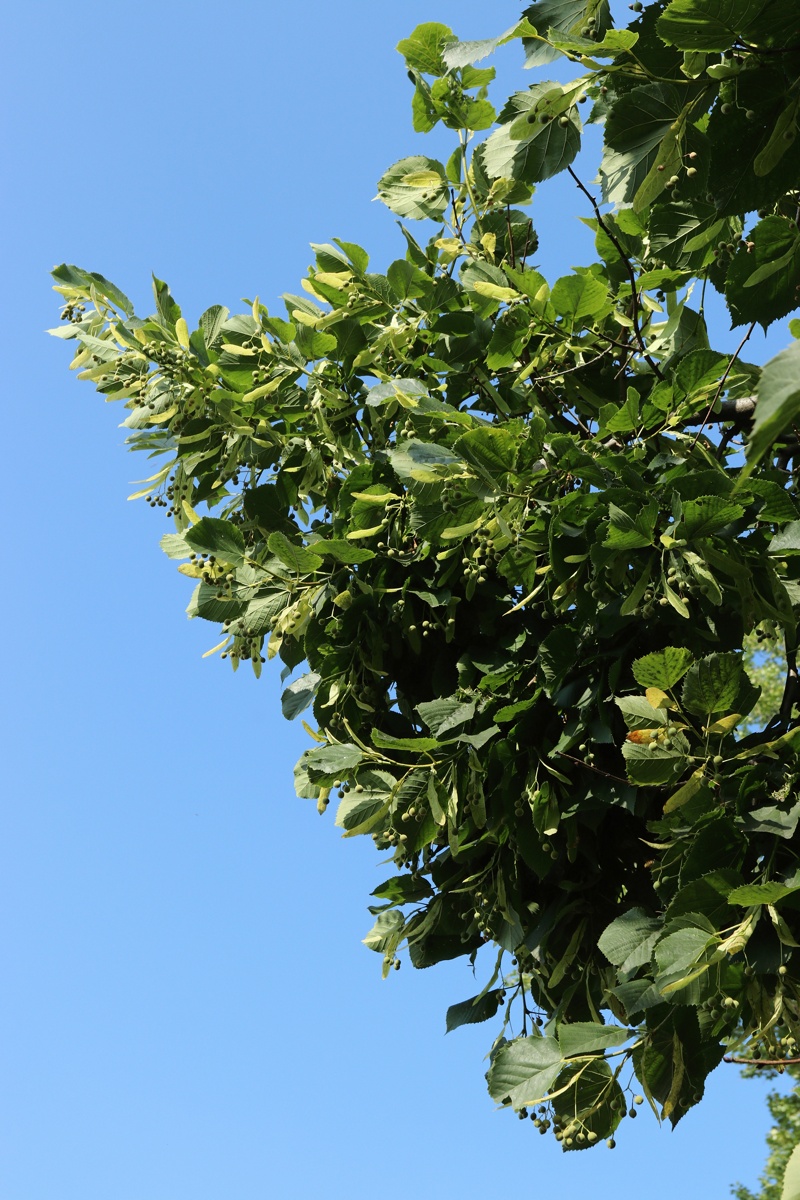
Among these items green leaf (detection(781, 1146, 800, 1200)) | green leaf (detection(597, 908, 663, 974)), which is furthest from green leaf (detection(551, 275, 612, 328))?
green leaf (detection(781, 1146, 800, 1200))

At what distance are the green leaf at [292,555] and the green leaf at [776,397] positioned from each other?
190 centimetres

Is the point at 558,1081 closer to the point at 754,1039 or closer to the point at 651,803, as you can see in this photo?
the point at 754,1039

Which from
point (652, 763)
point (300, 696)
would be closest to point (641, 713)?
point (652, 763)

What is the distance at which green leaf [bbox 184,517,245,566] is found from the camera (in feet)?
9.53

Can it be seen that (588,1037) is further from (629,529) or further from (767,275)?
(767,275)

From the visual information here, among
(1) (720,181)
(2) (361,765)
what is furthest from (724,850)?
(1) (720,181)

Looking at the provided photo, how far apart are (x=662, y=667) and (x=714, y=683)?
11 cm

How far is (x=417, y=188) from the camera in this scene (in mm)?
3154

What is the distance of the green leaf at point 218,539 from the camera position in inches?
114

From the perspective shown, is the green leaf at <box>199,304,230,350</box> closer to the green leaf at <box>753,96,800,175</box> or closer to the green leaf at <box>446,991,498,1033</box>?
the green leaf at <box>753,96,800,175</box>

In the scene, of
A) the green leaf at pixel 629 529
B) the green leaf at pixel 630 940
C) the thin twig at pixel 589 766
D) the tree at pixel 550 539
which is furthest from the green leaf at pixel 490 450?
the green leaf at pixel 630 940

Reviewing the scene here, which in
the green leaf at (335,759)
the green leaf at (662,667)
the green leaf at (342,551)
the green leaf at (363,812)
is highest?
the green leaf at (342,551)

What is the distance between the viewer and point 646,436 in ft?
9.38

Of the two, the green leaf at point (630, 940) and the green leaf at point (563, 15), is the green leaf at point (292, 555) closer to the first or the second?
the green leaf at point (630, 940)
